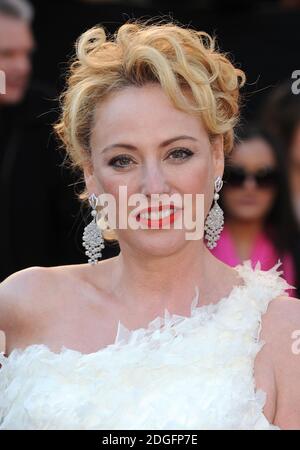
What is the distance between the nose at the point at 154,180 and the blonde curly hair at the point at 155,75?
0.23m

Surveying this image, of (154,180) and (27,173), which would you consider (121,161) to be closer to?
(154,180)

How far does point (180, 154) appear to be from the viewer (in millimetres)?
3230

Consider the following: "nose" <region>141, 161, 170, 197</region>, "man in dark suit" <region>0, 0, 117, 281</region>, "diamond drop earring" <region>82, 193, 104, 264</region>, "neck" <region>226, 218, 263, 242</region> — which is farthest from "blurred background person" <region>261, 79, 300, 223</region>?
"nose" <region>141, 161, 170, 197</region>

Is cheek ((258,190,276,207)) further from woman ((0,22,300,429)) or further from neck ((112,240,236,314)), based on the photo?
neck ((112,240,236,314))

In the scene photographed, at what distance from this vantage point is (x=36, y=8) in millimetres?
5859

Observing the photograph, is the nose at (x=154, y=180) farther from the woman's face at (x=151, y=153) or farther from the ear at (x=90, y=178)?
the ear at (x=90, y=178)

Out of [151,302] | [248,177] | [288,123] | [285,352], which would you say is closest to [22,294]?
[151,302]

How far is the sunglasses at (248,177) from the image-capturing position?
5125mm

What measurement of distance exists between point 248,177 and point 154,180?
81.3 inches

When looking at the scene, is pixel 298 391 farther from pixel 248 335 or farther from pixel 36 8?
pixel 36 8

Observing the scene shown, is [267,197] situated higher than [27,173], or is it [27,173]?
[27,173]

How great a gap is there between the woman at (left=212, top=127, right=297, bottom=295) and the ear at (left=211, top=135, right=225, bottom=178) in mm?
1645

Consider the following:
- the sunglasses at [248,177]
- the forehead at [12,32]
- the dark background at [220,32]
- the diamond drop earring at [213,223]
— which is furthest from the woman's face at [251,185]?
the diamond drop earring at [213,223]

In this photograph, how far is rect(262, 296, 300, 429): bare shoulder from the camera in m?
3.17
